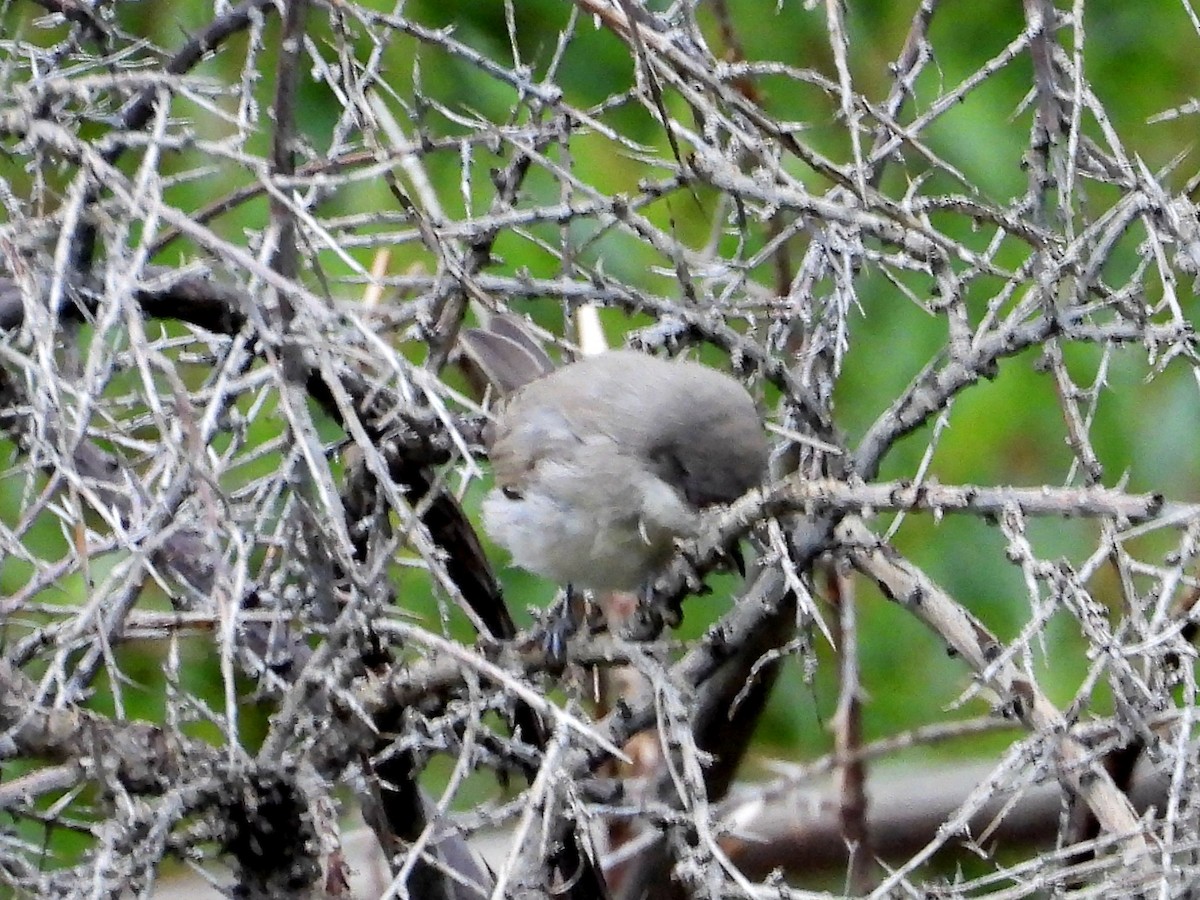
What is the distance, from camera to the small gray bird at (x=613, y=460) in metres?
2.90

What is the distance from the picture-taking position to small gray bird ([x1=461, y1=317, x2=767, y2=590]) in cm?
290

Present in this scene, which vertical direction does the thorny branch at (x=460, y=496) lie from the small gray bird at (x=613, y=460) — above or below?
above

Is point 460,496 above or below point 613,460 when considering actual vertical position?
above

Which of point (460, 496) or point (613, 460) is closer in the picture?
point (460, 496)

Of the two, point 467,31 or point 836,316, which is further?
point 467,31

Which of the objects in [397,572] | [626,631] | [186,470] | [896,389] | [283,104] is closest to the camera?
[186,470]

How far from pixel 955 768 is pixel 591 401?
173 cm

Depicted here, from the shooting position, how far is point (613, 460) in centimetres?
313

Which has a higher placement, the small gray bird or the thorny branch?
the thorny branch

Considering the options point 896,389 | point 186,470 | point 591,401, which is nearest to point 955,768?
point 896,389

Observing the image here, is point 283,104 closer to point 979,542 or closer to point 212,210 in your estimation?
point 212,210

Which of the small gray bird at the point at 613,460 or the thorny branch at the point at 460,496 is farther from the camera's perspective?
the small gray bird at the point at 613,460

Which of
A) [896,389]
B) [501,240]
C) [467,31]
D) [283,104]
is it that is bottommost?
[896,389]

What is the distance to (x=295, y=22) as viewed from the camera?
153cm
